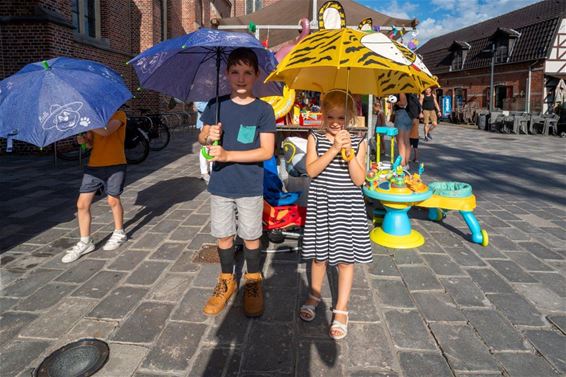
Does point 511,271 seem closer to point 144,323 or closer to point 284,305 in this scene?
point 284,305

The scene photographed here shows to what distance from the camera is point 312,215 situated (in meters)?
2.82

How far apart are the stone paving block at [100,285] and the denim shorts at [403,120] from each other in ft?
20.8

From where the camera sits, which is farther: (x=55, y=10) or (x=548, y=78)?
(x=548, y=78)

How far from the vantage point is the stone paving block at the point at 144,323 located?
106 inches

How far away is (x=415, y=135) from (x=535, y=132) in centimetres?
1404

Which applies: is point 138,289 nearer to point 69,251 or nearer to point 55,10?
point 69,251

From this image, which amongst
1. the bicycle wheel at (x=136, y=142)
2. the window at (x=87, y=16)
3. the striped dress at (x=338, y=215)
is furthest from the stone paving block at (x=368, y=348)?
the window at (x=87, y=16)

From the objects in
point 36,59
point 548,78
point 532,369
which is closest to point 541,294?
point 532,369

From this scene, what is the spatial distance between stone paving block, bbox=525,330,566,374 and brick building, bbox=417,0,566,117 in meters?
30.3

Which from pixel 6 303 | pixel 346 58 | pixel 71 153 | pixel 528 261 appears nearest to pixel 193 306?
pixel 6 303

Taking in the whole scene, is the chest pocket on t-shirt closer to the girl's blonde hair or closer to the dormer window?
the girl's blonde hair

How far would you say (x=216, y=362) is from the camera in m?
2.45

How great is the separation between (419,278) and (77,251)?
10.9 ft

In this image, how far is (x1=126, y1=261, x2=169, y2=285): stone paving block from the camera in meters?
3.52
